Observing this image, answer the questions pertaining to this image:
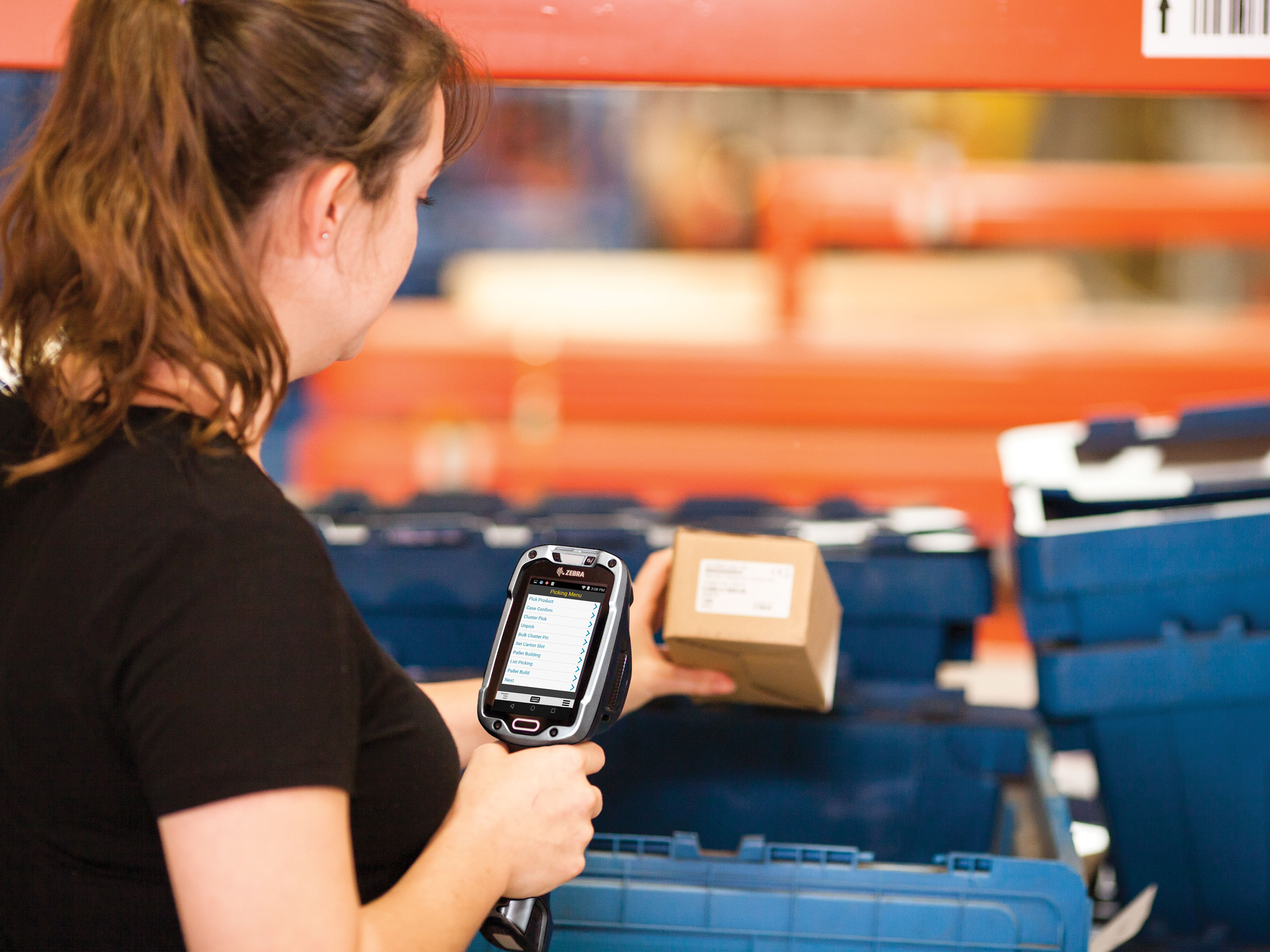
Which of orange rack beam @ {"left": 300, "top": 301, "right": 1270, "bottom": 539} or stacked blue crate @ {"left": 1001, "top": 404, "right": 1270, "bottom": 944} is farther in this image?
orange rack beam @ {"left": 300, "top": 301, "right": 1270, "bottom": 539}

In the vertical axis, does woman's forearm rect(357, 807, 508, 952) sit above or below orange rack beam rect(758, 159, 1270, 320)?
below

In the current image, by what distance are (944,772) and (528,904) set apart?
2.35 ft

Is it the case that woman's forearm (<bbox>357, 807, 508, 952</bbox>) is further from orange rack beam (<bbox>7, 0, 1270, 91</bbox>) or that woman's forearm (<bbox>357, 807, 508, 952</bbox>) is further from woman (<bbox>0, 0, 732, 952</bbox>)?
orange rack beam (<bbox>7, 0, 1270, 91</bbox>)

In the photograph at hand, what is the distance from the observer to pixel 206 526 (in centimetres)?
65

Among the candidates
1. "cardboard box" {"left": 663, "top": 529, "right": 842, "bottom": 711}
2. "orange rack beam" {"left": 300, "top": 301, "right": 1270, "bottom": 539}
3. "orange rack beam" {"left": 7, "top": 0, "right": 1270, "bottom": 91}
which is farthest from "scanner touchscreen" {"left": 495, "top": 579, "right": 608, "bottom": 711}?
"orange rack beam" {"left": 300, "top": 301, "right": 1270, "bottom": 539}

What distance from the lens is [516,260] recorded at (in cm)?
566

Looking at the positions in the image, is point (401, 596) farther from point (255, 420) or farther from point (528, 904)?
point (255, 420)

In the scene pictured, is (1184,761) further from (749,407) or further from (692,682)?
(749,407)

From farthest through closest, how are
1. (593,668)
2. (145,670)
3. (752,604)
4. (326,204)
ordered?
(752,604), (593,668), (326,204), (145,670)

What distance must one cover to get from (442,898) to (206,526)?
0.96ft

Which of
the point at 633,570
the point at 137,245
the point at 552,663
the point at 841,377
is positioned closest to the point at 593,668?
the point at 552,663

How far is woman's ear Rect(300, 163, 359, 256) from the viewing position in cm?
74

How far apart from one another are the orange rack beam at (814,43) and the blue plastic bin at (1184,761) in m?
0.66

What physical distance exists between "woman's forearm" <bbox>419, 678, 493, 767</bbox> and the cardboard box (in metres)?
0.20
